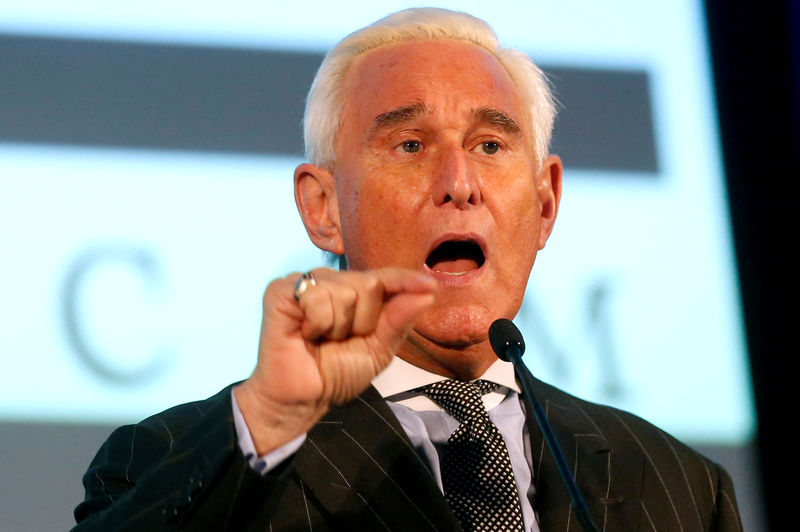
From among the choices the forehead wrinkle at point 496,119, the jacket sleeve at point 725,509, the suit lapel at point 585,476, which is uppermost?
the forehead wrinkle at point 496,119

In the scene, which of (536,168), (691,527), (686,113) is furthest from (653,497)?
(686,113)

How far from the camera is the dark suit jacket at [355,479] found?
4.28 ft

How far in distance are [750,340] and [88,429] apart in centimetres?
192

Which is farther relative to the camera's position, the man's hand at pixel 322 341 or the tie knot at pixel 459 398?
the tie knot at pixel 459 398

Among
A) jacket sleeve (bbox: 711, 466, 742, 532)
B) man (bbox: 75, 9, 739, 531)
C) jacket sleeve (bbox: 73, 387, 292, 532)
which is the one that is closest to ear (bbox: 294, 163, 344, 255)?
man (bbox: 75, 9, 739, 531)

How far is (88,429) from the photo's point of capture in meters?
2.31

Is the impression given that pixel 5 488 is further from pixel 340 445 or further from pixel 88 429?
pixel 340 445

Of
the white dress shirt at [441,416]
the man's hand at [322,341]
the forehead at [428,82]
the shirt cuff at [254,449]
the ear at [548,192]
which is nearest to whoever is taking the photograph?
the man's hand at [322,341]

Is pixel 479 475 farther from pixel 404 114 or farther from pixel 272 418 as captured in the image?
pixel 404 114

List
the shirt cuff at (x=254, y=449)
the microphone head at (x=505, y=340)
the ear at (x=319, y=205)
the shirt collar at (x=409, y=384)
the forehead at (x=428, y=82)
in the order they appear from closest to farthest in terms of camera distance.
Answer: the shirt cuff at (x=254, y=449) < the microphone head at (x=505, y=340) < the shirt collar at (x=409, y=384) < the forehead at (x=428, y=82) < the ear at (x=319, y=205)

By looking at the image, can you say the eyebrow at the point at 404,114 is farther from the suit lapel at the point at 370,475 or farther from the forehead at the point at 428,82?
the suit lapel at the point at 370,475

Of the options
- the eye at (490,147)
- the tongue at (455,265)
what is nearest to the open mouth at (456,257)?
the tongue at (455,265)

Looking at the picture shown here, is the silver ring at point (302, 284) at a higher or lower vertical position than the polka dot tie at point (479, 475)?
higher

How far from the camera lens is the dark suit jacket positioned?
1305mm
